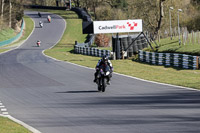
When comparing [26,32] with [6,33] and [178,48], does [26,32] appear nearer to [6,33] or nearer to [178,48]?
[6,33]

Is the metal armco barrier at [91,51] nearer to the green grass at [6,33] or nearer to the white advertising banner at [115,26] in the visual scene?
the white advertising banner at [115,26]

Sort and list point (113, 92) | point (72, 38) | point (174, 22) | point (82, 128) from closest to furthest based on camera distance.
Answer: point (82, 128)
point (113, 92)
point (174, 22)
point (72, 38)

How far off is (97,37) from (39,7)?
2301 inches

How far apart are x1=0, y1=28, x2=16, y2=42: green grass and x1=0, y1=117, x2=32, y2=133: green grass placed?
70.8 metres

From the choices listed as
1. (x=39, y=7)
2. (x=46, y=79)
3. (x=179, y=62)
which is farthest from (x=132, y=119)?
(x=39, y=7)

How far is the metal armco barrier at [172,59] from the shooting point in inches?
1408

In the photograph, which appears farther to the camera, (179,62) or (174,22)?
(174,22)

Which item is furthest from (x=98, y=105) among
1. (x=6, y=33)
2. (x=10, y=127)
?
(x=6, y=33)

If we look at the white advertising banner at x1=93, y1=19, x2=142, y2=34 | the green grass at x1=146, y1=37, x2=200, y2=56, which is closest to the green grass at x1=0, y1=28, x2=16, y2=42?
the white advertising banner at x1=93, y1=19, x2=142, y2=34

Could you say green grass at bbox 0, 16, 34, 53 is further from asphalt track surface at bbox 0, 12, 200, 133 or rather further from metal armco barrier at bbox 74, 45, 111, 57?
→ asphalt track surface at bbox 0, 12, 200, 133

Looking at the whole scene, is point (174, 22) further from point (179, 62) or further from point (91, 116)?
point (91, 116)

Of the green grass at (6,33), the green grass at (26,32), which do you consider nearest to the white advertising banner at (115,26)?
the green grass at (26,32)

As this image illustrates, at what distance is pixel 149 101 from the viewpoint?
18.1m

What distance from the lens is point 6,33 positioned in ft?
288
